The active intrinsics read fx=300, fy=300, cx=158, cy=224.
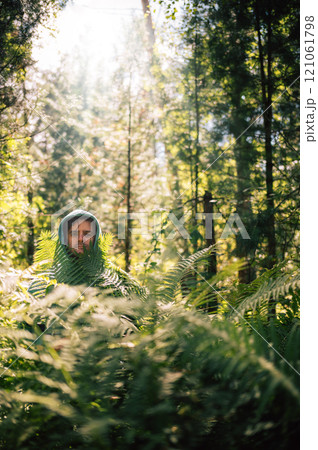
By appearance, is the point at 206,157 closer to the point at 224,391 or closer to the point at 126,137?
the point at 126,137

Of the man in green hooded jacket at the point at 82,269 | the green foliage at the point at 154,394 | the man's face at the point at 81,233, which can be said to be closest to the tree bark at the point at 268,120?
the man's face at the point at 81,233

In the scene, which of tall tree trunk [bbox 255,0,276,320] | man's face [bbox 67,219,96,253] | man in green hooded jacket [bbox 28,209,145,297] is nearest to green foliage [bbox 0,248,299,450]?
man in green hooded jacket [bbox 28,209,145,297]

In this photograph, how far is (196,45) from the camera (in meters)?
5.41

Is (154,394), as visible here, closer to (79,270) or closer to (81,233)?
(79,270)

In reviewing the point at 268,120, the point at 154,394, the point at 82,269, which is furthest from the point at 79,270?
the point at 268,120

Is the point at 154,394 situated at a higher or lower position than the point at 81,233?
lower

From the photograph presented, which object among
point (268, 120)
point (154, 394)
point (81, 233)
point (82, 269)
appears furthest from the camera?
point (268, 120)

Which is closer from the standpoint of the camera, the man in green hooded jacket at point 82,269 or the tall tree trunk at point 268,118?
the man in green hooded jacket at point 82,269

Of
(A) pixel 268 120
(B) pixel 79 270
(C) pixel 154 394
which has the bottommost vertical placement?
(C) pixel 154 394

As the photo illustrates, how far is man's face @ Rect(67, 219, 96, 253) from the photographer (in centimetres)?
185

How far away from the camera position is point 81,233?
2.00 meters

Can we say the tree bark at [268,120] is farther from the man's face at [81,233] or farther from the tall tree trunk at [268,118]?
the man's face at [81,233]

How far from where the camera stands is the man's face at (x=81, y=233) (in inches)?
72.6
